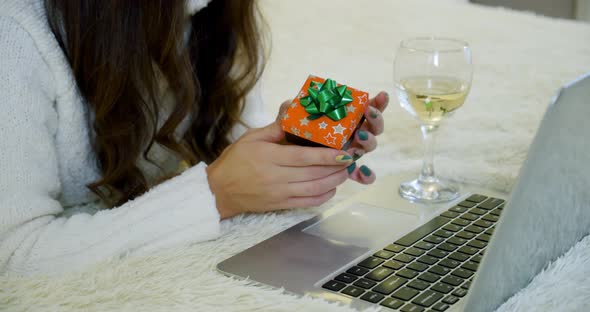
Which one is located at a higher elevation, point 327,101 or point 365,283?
point 327,101

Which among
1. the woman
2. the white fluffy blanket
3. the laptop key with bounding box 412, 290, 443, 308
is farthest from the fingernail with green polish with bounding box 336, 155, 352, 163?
the laptop key with bounding box 412, 290, 443, 308

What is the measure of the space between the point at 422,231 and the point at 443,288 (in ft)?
0.49

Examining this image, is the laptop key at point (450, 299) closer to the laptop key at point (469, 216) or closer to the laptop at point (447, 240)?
the laptop at point (447, 240)

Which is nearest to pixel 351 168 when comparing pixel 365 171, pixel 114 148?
pixel 365 171

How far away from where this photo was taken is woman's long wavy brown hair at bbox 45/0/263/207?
0.95 m

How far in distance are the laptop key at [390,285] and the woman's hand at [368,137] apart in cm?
21

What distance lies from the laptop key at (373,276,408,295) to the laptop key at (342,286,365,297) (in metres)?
0.01

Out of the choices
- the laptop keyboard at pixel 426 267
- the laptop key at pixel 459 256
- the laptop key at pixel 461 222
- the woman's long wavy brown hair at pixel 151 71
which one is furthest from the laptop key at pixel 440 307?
the woman's long wavy brown hair at pixel 151 71

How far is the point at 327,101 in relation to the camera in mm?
833

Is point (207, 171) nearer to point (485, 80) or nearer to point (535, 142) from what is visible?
point (535, 142)

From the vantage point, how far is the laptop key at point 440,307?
68 cm

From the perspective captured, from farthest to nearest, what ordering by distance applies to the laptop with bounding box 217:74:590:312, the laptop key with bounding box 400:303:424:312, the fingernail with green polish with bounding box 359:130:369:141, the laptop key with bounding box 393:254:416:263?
the fingernail with green polish with bounding box 359:130:369:141 → the laptop key with bounding box 393:254:416:263 → the laptop key with bounding box 400:303:424:312 → the laptop with bounding box 217:74:590:312

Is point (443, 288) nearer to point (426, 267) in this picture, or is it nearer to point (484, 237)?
point (426, 267)

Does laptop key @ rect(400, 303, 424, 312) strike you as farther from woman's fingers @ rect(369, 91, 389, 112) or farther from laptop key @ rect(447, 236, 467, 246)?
woman's fingers @ rect(369, 91, 389, 112)
